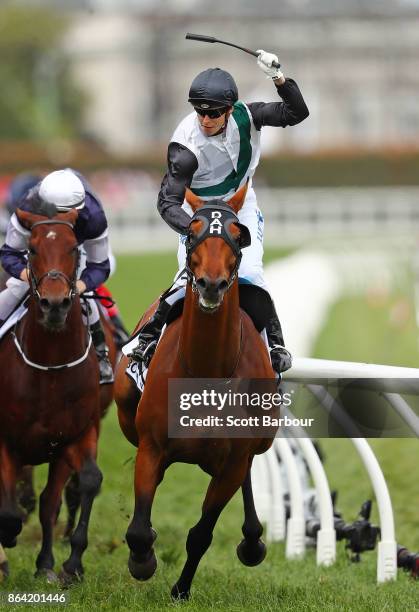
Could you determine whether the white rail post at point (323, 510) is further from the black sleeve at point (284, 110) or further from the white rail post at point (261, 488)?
the black sleeve at point (284, 110)

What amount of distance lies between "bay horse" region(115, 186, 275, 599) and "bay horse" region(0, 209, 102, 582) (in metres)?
0.55

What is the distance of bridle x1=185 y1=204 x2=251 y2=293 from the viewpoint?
5523 mm

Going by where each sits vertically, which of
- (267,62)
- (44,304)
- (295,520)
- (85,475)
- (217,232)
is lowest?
(295,520)

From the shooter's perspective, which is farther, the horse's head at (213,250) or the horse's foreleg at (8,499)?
the horse's foreleg at (8,499)

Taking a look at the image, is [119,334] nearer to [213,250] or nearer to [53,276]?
[53,276]

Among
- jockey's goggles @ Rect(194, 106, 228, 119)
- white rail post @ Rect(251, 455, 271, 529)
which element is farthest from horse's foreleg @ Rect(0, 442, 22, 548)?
white rail post @ Rect(251, 455, 271, 529)

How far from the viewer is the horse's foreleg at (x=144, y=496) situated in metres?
5.89

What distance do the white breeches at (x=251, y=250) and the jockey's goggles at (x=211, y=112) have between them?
438mm

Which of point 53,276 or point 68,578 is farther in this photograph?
point 68,578

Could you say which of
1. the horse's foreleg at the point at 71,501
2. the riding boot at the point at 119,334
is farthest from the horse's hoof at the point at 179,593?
the riding boot at the point at 119,334

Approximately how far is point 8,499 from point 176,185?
1.62m

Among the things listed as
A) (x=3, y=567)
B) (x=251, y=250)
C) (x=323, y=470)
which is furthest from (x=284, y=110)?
(x=3, y=567)

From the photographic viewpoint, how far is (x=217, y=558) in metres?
7.77

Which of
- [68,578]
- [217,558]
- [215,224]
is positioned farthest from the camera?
[217,558]
